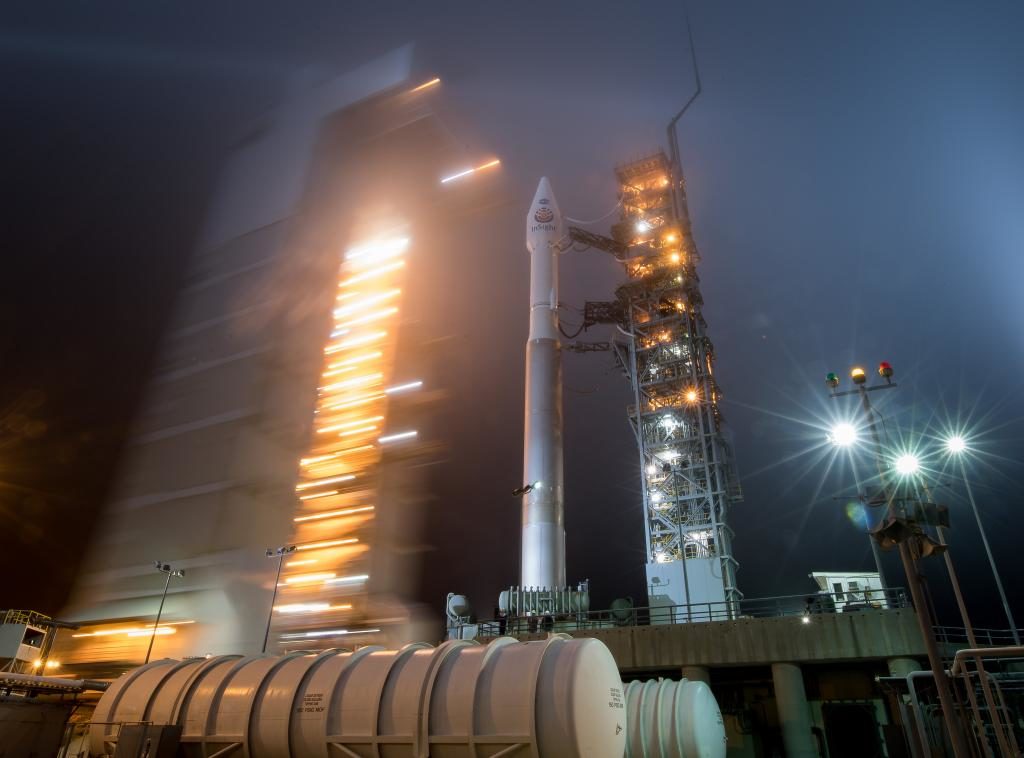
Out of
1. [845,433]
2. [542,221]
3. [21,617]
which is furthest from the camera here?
[542,221]

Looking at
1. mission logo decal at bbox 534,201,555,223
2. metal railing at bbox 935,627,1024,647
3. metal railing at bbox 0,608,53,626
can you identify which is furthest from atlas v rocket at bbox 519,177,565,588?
metal railing at bbox 0,608,53,626

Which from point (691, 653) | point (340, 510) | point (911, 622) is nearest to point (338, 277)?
point (340, 510)

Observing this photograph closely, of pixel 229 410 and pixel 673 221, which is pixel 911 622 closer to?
pixel 673 221

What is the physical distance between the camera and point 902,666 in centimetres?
1983

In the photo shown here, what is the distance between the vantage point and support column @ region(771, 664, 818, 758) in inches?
819

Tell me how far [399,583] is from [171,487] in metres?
30.0

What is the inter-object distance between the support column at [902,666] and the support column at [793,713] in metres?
3.10

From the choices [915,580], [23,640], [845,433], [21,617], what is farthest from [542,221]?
[23,640]

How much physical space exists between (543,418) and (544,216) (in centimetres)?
1709

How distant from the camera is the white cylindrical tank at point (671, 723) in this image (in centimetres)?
1496

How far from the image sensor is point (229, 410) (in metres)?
68.8

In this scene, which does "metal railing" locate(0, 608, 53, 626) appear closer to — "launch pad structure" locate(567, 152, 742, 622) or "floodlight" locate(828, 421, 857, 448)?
"launch pad structure" locate(567, 152, 742, 622)

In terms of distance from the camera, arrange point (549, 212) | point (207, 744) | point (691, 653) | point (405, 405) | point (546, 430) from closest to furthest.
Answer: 1. point (207, 744)
2. point (691, 653)
3. point (546, 430)
4. point (549, 212)
5. point (405, 405)

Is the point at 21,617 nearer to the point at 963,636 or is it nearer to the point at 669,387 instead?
the point at 669,387
